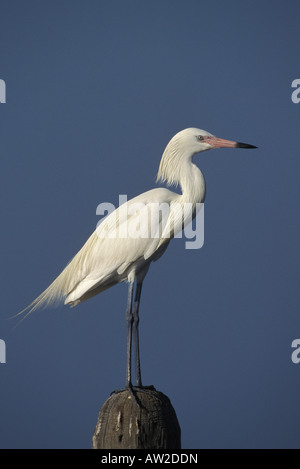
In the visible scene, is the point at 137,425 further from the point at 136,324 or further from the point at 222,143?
the point at 222,143

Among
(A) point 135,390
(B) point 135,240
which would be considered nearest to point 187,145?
(B) point 135,240

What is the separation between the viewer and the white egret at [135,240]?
5484 millimetres

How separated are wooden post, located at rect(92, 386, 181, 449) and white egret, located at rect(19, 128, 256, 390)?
2.12ft

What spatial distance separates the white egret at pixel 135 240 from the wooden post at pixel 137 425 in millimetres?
647

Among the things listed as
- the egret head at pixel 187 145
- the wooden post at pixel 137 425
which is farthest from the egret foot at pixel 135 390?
the egret head at pixel 187 145

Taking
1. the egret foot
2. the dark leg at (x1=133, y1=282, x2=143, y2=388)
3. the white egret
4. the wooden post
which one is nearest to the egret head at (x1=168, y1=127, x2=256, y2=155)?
the white egret

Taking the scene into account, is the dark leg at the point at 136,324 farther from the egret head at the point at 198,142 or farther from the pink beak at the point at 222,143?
the pink beak at the point at 222,143

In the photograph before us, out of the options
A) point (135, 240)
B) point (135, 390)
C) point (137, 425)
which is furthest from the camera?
point (135, 240)

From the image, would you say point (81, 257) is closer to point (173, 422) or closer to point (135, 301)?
point (135, 301)

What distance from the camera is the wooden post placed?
4.48 m

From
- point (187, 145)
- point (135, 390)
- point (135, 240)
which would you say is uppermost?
point (187, 145)

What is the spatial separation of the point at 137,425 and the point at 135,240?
152 cm

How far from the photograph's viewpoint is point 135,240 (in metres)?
5.49
